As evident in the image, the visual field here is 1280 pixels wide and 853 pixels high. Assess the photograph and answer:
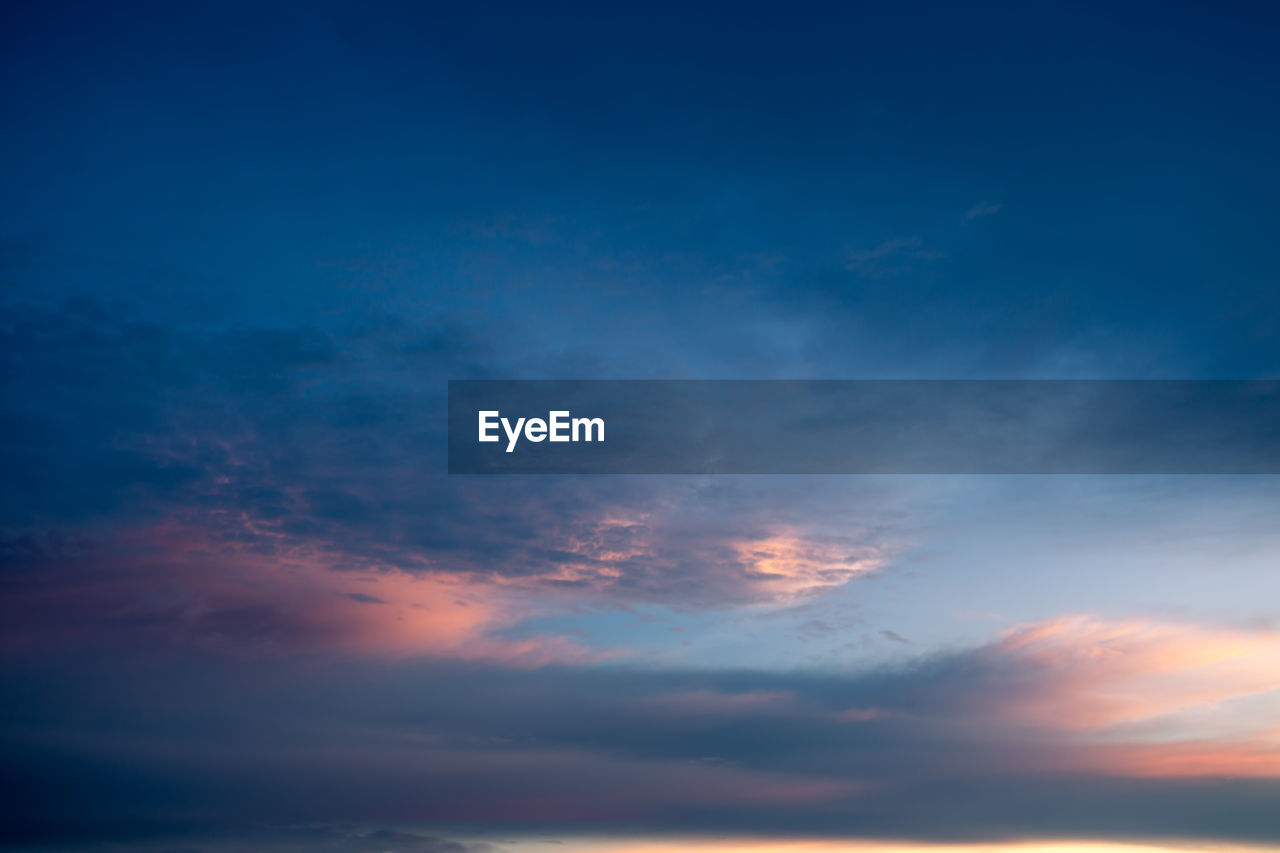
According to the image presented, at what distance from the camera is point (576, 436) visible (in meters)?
82.2

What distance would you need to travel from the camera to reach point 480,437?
270 ft

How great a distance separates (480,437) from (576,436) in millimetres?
5983
